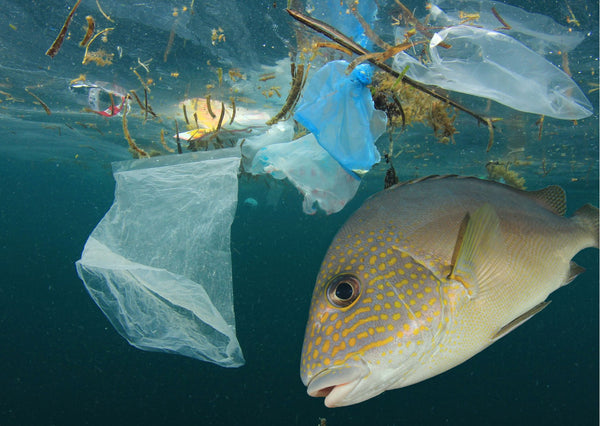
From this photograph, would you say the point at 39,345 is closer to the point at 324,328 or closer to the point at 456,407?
the point at 456,407

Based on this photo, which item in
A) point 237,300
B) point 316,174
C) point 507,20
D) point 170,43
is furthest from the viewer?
point 237,300

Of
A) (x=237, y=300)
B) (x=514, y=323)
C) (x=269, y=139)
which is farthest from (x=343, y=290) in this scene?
(x=237, y=300)

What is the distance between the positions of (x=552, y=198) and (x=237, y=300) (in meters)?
28.7

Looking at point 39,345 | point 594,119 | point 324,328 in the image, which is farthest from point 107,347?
point 594,119

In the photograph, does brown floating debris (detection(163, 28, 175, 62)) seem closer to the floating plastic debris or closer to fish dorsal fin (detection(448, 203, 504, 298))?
the floating plastic debris

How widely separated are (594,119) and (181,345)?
13.6 metres

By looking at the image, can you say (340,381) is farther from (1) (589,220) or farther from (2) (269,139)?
(2) (269,139)

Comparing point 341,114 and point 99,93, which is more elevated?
point 341,114

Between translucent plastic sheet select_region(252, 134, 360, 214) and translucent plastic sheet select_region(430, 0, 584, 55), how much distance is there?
126 inches

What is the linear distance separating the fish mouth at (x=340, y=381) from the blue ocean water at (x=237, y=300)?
6.37 m

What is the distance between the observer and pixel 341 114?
2.78 meters

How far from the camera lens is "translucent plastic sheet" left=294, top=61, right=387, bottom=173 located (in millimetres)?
2713

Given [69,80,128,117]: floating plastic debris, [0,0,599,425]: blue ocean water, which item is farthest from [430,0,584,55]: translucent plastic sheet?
[69,80,128,117]: floating plastic debris

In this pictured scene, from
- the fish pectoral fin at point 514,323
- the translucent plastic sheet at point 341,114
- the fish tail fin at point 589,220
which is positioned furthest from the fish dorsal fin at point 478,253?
the translucent plastic sheet at point 341,114
